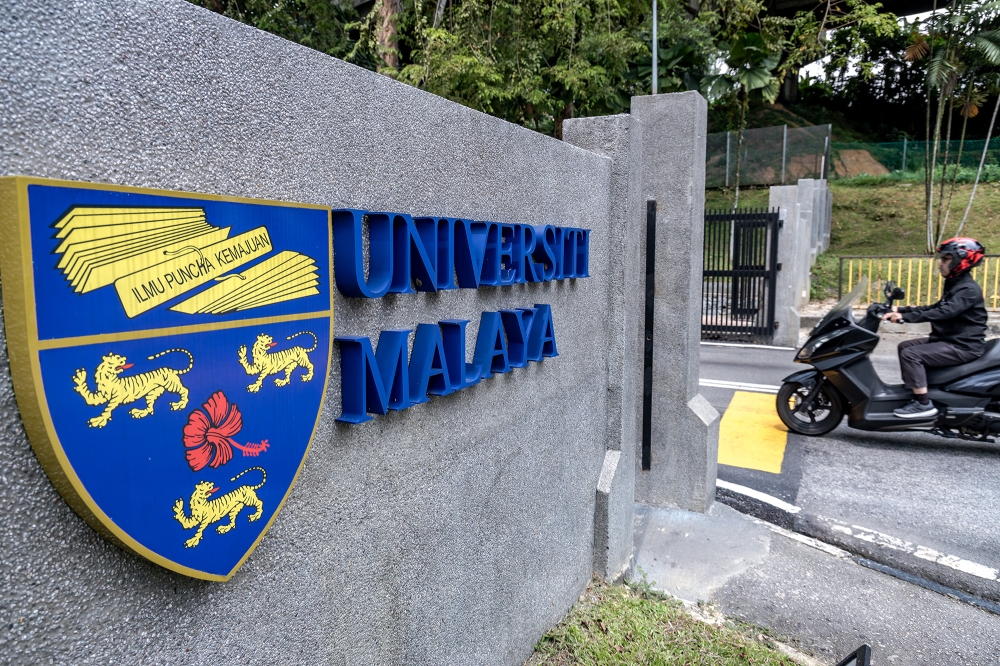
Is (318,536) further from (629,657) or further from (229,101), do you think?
(629,657)

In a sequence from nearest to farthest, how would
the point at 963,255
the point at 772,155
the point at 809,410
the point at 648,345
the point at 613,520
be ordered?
1. the point at 613,520
2. the point at 648,345
3. the point at 963,255
4. the point at 809,410
5. the point at 772,155

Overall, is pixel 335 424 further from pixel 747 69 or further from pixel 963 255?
pixel 747 69

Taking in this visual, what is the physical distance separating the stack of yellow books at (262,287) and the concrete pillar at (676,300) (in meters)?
3.41

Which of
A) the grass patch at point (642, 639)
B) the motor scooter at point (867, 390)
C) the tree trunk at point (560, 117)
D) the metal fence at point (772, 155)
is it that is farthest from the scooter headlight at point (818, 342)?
the metal fence at point (772, 155)

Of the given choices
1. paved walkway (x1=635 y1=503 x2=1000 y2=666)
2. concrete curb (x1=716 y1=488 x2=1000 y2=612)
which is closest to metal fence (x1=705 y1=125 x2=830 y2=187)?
concrete curb (x1=716 y1=488 x2=1000 y2=612)

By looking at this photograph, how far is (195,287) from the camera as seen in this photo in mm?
1449

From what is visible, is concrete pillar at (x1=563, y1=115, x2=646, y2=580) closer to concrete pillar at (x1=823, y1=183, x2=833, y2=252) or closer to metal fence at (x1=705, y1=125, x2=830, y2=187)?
concrete pillar at (x1=823, y1=183, x2=833, y2=252)

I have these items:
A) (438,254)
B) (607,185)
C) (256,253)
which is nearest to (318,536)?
(256,253)

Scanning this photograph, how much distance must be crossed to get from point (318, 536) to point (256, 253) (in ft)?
2.72

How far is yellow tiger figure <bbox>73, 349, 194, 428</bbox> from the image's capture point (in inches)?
48.9

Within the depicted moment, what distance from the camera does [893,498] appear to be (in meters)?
5.25

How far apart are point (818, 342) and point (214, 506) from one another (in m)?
6.33

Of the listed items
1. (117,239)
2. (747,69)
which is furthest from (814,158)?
(117,239)

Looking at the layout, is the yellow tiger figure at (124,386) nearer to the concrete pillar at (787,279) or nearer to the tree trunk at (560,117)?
the concrete pillar at (787,279)
